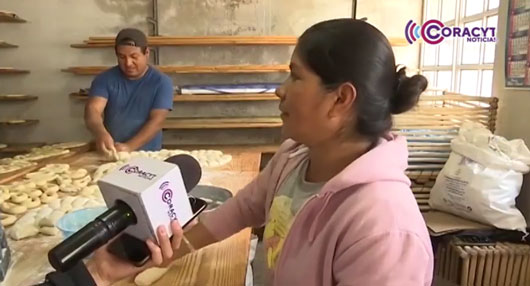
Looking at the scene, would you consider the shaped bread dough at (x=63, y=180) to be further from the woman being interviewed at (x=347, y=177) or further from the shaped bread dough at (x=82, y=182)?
the woman being interviewed at (x=347, y=177)

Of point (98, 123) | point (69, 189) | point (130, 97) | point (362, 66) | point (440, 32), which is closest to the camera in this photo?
point (362, 66)

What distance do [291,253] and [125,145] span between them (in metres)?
1.88

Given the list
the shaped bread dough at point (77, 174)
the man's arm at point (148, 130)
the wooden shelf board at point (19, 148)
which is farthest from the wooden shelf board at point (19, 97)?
the shaped bread dough at point (77, 174)

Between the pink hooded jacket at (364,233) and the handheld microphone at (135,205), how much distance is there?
0.22m

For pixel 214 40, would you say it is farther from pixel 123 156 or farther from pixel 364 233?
pixel 364 233

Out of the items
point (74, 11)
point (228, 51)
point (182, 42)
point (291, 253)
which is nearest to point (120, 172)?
point (291, 253)

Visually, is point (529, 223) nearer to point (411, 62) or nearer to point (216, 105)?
point (411, 62)

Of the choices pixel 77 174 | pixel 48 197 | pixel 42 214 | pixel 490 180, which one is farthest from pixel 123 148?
pixel 490 180

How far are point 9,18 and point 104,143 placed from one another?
6.15ft

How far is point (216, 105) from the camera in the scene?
3.92m

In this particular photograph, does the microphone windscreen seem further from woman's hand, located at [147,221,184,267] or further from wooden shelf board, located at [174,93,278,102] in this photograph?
wooden shelf board, located at [174,93,278,102]

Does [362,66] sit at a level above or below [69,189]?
above

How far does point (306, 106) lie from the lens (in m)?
0.88

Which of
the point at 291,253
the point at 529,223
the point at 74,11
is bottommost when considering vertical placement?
the point at 529,223
